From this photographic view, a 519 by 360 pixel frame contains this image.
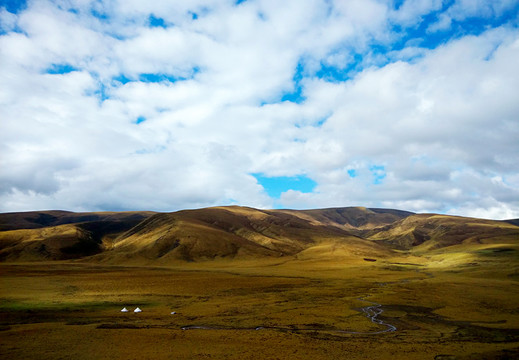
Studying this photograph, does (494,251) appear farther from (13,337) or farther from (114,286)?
(13,337)

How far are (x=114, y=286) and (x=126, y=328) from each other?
27.2 m

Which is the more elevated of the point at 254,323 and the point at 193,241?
the point at 193,241

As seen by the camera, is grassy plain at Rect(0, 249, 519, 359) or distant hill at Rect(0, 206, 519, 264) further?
distant hill at Rect(0, 206, 519, 264)

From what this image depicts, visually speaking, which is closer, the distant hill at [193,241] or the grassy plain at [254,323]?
the grassy plain at [254,323]

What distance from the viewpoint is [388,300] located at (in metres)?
35.8

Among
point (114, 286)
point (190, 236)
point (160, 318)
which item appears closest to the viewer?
point (160, 318)

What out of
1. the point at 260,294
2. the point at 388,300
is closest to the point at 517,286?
the point at 388,300

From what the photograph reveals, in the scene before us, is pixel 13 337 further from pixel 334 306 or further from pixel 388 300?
pixel 388 300

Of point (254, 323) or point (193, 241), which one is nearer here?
point (254, 323)

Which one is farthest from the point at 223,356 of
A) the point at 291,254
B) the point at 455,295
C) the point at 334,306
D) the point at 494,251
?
the point at 291,254

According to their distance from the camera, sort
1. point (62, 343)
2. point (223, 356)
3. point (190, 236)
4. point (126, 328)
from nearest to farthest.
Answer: point (223, 356)
point (62, 343)
point (126, 328)
point (190, 236)

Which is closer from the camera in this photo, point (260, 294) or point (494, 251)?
point (260, 294)

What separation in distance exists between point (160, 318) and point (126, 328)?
13.5ft

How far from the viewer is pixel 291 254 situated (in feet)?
435
